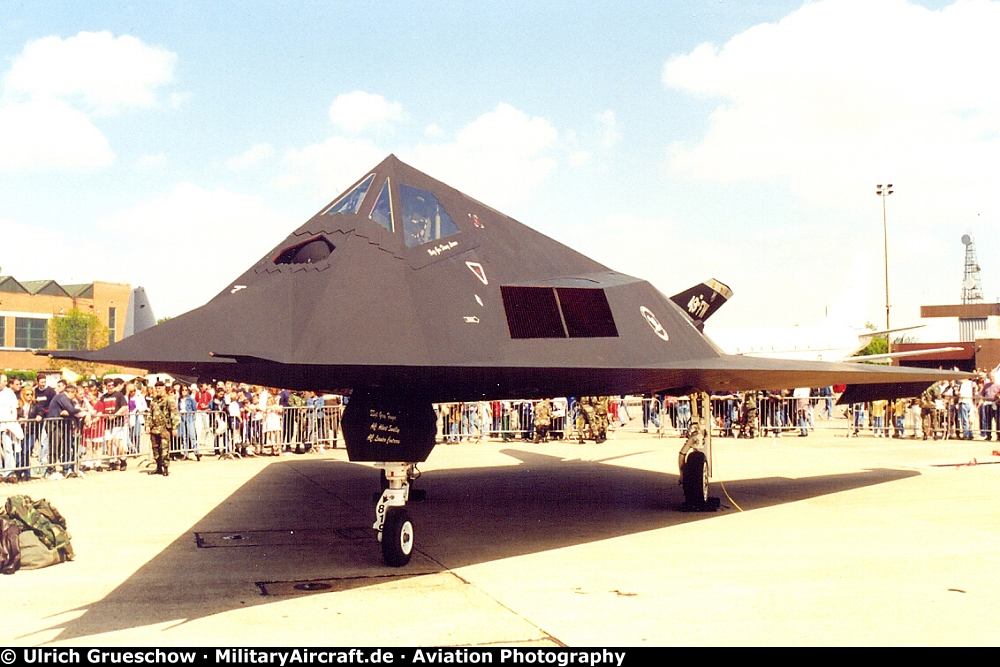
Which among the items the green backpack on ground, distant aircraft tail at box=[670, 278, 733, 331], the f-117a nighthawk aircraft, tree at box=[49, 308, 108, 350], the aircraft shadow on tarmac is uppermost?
tree at box=[49, 308, 108, 350]

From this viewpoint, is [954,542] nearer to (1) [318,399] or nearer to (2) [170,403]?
(2) [170,403]

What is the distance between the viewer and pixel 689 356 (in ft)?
30.5

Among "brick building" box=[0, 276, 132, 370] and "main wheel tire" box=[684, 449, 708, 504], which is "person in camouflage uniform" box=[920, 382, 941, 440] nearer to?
"main wheel tire" box=[684, 449, 708, 504]

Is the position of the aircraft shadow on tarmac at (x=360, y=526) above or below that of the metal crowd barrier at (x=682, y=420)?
below

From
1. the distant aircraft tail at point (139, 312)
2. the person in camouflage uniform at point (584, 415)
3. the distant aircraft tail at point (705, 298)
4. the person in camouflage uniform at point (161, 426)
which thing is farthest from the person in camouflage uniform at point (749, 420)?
the distant aircraft tail at point (139, 312)

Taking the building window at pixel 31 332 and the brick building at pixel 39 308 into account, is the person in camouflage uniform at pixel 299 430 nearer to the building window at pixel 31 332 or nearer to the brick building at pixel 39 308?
the brick building at pixel 39 308

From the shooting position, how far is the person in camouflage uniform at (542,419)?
74.5 ft

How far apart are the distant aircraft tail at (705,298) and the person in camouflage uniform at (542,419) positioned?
970 cm

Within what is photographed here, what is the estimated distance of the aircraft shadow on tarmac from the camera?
22.4 ft

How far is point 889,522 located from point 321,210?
291 inches

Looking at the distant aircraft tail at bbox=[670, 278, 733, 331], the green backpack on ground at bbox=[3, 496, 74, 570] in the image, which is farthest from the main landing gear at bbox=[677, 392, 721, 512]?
the green backpack on ground at bbox=[3, 496, 74, 570]

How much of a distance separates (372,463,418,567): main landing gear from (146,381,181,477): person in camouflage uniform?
31.7ft

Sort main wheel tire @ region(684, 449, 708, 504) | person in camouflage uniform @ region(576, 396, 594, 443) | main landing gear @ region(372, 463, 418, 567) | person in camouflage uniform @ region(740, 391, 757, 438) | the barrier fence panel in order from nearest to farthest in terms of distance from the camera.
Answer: main landing gear @ region(372, 463, 418, 567) < main wheel tire @ region(684, 449, 708, 504) < the barrier fence panel < person in camouflage uniform @ region(576, 396, 594, 443) < person in camouflage uniform @ region(740, 391, 757, 438)

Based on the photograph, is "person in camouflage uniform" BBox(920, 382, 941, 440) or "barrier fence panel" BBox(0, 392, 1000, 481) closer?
"barrier fence panel" BBox(0, 392, 1000, 481)
